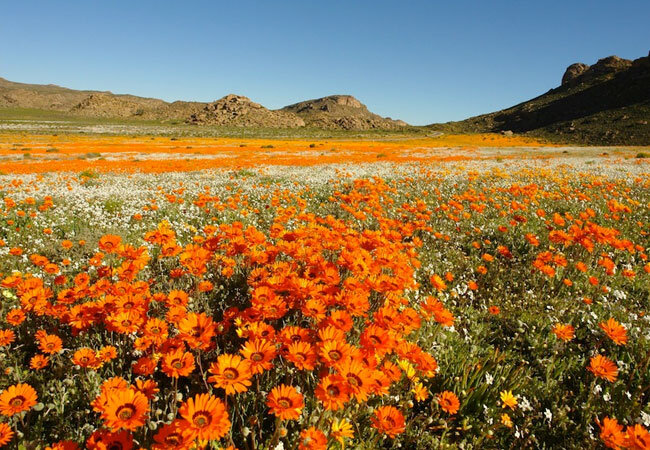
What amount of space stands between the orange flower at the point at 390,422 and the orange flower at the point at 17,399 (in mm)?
1939

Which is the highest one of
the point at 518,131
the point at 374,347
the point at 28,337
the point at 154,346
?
the point at 518,131

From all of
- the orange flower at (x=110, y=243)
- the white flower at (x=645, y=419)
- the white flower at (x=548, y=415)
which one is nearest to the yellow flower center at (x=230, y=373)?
the orange flower at (x=110, y=243)

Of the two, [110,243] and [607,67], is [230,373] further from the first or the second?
[607,67]

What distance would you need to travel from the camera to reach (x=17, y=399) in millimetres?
1860

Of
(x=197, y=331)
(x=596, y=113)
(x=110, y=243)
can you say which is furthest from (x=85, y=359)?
(x=596, y=113)

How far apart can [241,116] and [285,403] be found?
496 ft

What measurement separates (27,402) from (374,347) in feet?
6.62

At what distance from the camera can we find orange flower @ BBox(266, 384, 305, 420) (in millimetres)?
1649

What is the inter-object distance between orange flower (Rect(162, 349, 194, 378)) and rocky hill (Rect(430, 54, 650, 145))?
76.2 meters

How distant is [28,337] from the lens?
3.27 m

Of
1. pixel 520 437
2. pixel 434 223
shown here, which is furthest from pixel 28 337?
pixel 434 223

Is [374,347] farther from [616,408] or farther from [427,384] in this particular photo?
[616,408]

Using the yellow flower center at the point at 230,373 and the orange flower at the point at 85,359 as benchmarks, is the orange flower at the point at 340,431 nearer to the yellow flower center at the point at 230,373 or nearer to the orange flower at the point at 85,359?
the yellow flower center at the point at 230,373

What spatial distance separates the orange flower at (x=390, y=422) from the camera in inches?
69.9
